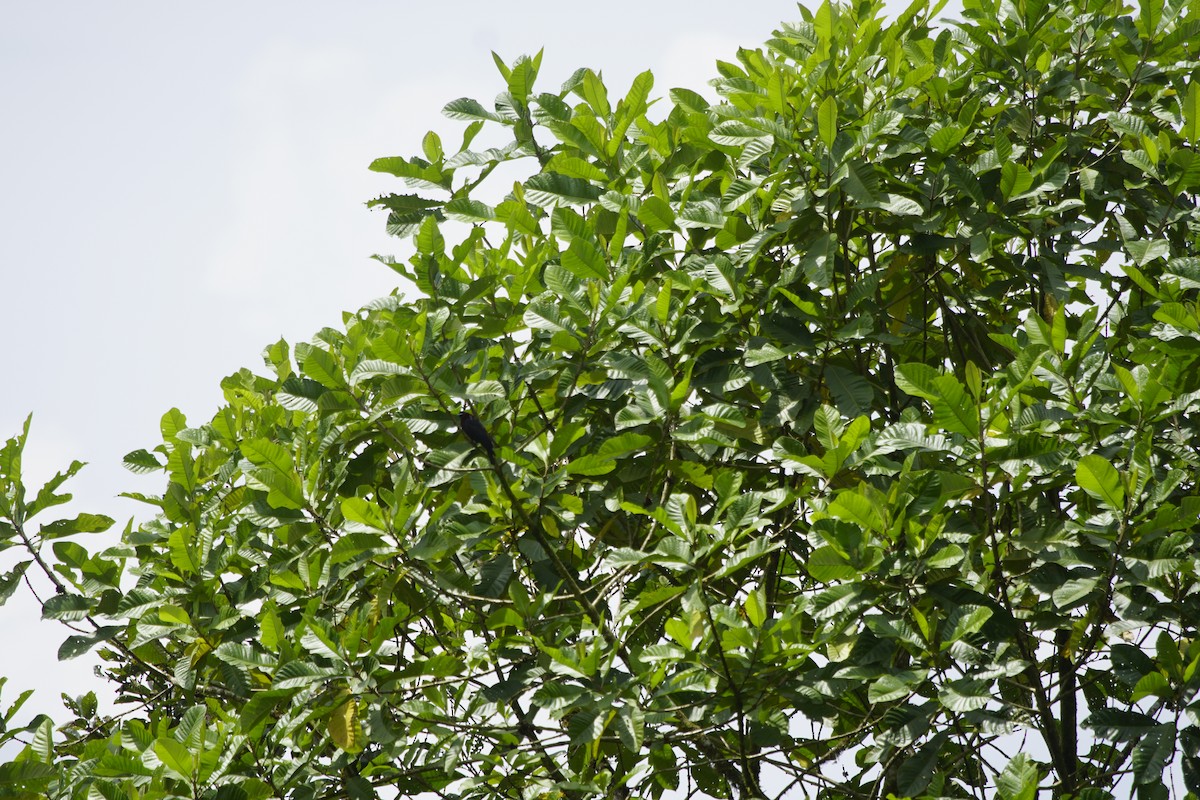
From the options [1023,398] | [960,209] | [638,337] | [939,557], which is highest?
[960,209]

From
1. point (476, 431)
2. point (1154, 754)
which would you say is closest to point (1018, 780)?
point (1154, 754)

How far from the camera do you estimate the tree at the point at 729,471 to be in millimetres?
3070

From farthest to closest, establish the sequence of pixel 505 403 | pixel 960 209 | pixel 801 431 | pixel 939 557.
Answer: pixel 960 209
pixel 801 431
pixel 505 403
pixel 939 557

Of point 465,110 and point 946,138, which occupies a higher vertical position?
point 465,110

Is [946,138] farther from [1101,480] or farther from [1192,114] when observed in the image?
[1101,480]

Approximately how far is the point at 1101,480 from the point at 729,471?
102cm

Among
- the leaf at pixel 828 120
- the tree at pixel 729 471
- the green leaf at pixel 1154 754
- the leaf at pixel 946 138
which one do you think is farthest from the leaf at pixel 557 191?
the green leaf at pixel 1154 754

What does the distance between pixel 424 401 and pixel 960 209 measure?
6.81 feet

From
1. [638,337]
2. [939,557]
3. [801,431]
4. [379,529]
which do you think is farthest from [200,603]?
[939,557]

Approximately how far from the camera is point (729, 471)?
3.28m

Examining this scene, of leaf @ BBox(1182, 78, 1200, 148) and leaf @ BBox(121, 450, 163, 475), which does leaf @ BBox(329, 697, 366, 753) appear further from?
leaf @ BBox(1182, 78, 1200, 148)

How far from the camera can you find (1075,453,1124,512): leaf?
2.88m

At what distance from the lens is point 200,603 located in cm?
378

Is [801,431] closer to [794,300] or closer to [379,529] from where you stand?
[794,300]
